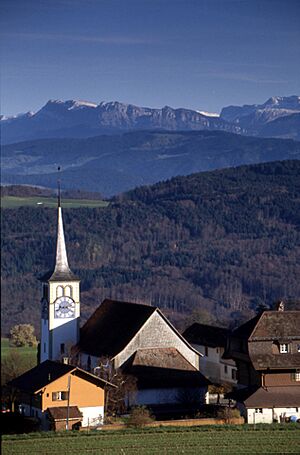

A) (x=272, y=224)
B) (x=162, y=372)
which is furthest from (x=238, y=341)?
(x=272, y=224)

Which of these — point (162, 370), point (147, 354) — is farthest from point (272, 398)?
point (147, 354)

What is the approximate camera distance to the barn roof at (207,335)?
6406cm

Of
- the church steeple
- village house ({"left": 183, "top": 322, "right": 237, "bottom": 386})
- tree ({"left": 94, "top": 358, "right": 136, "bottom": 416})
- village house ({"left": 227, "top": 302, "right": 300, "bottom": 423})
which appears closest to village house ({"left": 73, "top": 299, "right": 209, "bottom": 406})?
tree ({"left": 94, "top": 358, "right": 136, "bottom": 416})

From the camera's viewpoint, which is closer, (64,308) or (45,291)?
(64,308)

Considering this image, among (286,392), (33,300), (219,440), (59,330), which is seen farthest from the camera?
(33,300)

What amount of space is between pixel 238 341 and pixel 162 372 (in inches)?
129

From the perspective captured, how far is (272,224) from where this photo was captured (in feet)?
544

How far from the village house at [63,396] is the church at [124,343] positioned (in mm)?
4133

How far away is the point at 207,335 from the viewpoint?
6612 centimetres

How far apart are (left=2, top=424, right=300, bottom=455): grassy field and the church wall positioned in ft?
42.4

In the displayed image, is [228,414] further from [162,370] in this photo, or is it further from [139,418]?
[162,370]

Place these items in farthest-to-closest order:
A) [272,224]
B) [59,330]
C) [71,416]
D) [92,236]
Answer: [272,224] < [92,236] < [59,330] < [71,416]

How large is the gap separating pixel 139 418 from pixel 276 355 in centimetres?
906

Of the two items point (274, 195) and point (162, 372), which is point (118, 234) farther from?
point (162, 372)
